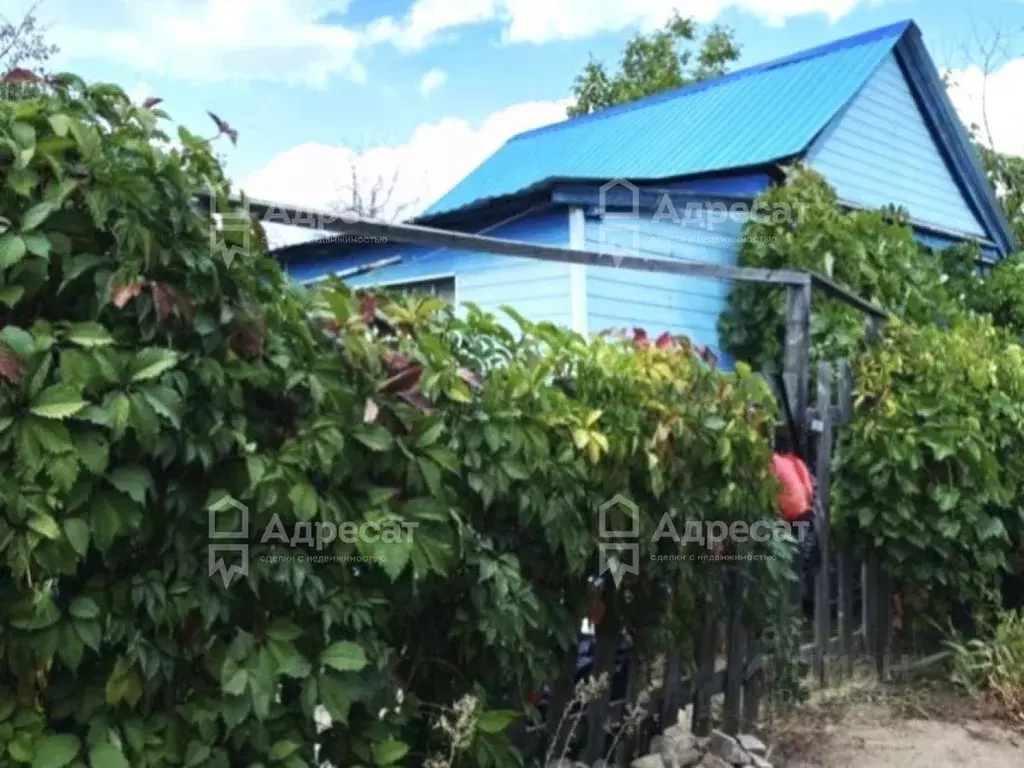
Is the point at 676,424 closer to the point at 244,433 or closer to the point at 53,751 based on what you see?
the point at 244,433

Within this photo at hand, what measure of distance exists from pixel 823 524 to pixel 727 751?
1.60 metres

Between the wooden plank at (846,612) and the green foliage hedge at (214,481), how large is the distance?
309cm

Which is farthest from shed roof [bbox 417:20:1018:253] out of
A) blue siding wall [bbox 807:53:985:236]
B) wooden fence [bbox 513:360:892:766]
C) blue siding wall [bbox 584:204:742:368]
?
wooden fence [bbox 513:360:892:766]

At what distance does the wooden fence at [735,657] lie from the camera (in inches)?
151

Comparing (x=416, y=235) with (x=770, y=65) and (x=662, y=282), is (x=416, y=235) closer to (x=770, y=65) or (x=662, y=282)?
(x=662, y=282)

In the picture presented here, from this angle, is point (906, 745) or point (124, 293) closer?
point (124, 293)

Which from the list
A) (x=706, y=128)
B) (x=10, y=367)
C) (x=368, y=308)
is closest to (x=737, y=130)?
(x=706, y=128)

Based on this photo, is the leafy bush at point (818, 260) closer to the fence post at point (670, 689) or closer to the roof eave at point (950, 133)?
the roof eave at point (950, 133)

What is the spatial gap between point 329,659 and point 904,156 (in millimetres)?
10745

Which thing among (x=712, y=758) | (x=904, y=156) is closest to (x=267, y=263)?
(x=712, y=758)

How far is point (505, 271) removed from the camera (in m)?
8.40

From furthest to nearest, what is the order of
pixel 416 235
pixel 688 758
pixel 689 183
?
pixel 689 183 < pixel 688 758 < pixel 416 235

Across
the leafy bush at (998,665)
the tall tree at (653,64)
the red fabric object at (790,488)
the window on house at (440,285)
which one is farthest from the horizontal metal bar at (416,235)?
the tall tree at (653,64)

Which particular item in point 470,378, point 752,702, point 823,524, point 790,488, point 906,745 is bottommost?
point 906,745
